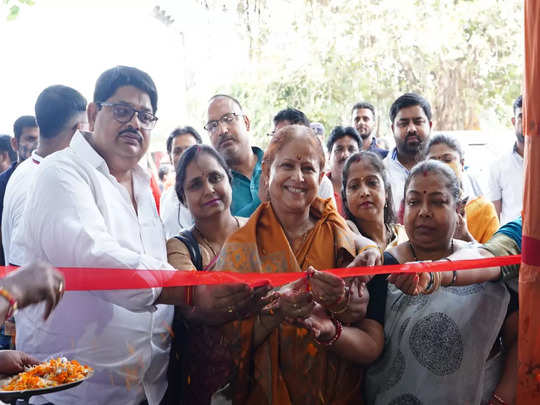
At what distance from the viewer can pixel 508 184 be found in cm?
509

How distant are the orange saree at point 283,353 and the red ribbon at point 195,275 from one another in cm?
16

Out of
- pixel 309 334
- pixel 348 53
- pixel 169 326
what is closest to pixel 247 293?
pixel 309 334

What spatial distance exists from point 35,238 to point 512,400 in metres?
2.10

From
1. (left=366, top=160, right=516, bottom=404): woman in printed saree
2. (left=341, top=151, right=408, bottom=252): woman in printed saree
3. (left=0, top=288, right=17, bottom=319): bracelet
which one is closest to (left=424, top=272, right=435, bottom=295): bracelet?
(left=366, top=160, right=516, bottom=404): woman in printed saree

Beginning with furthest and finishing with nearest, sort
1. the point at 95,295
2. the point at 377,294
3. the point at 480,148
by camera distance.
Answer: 1. the point at 480,148
2. the point at 377,294
3. the point at 95,295

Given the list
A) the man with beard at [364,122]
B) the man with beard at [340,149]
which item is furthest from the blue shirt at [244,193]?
the man with beard at [364,122]

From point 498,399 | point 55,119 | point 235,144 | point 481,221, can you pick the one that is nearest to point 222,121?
point 235,144

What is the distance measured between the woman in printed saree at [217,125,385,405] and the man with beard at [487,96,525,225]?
10.00 ft

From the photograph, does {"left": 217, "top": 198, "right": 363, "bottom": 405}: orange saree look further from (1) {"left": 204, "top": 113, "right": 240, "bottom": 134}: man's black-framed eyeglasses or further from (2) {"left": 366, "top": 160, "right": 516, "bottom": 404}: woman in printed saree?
(1) {"left": 204, "top": 113, "right": 240, "bottom": 134}: man's black-framed eyeglasses

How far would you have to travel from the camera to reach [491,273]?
2469 millimetres

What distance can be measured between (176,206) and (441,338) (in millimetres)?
2219

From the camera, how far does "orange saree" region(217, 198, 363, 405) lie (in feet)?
7.82

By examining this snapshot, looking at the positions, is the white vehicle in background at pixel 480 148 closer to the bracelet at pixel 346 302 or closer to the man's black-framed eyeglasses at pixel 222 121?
the man's black-framed eyeglasses at pixel 222 121

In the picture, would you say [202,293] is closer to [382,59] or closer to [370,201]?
[370,201]
